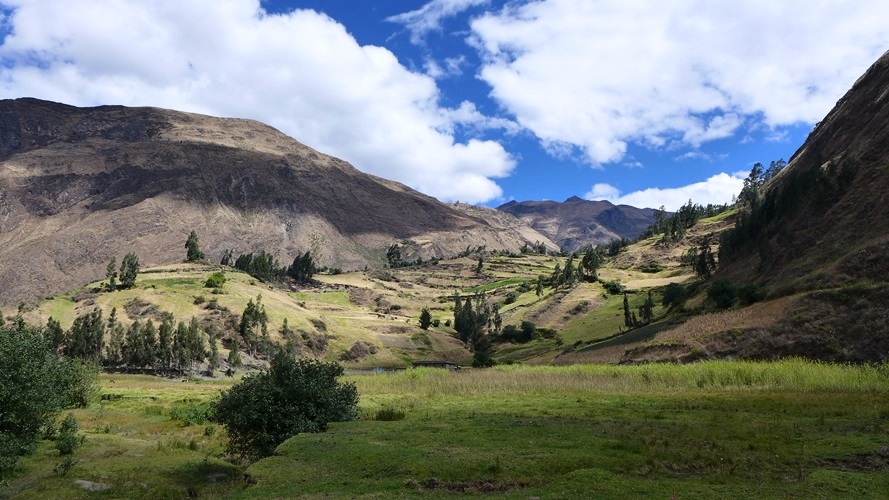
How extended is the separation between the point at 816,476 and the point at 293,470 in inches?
584

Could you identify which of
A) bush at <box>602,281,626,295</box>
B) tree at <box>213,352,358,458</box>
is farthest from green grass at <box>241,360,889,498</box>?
bush at <box>602,281,626,295</box>

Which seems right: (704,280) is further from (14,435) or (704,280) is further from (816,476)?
(14,435)

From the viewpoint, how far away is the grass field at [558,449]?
49.0 ft

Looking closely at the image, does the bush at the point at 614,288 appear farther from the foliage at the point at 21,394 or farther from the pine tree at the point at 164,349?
the foliage at the point at 21,394

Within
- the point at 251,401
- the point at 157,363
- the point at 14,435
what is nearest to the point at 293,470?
the point at 251,401

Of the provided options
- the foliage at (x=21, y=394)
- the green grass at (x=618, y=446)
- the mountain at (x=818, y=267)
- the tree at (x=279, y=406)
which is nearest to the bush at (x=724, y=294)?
the mountain at (x=818, y=267)

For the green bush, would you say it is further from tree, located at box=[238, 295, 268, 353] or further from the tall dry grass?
tree, located at box=[238, 295, 268, 353]

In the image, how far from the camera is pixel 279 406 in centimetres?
2359

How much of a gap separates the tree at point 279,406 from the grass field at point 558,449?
1.38m

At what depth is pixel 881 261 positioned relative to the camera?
180 feet

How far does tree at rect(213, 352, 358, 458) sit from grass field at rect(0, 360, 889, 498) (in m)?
1.38

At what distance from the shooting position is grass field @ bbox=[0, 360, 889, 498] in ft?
49.0

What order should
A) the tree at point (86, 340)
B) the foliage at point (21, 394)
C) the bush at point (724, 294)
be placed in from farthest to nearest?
the tree at point (86, 340), the bush at point (724, 294), the foliage at point (21, 394)

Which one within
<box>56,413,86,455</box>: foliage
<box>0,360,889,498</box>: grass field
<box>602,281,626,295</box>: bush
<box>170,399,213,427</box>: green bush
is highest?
<box>602,281,626,295</box>: bush
